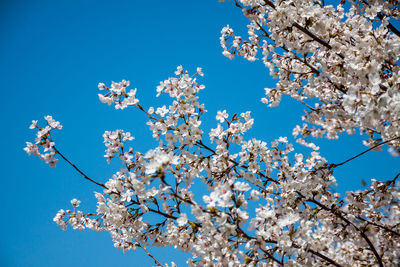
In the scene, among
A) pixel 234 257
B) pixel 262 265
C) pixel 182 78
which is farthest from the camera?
pixel 182 78

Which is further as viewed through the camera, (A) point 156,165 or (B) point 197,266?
(B) point 197,266

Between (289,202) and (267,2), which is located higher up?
(267,2)

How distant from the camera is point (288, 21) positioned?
14.5ft

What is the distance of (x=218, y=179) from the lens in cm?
488

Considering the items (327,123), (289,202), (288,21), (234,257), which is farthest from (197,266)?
(288,21)

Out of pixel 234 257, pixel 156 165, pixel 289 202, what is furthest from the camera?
pixel 289 202

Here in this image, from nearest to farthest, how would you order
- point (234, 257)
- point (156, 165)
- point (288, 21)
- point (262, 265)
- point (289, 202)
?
1. point (156, 165)
2. point (234, 257)
3. point (262, 265)
4. point (288, 21)
5. point (289, 202)

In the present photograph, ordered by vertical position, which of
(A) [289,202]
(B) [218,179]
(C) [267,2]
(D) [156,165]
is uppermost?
(C) [267,2]

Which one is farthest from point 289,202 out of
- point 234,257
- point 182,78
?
point 182,78

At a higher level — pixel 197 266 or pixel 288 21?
pixel 288 21

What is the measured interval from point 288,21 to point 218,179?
286 cm

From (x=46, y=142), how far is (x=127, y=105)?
1334 millimetres

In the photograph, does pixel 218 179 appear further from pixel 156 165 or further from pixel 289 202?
pixel 156 165

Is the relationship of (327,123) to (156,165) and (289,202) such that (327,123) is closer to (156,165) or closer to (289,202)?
(289,202)
